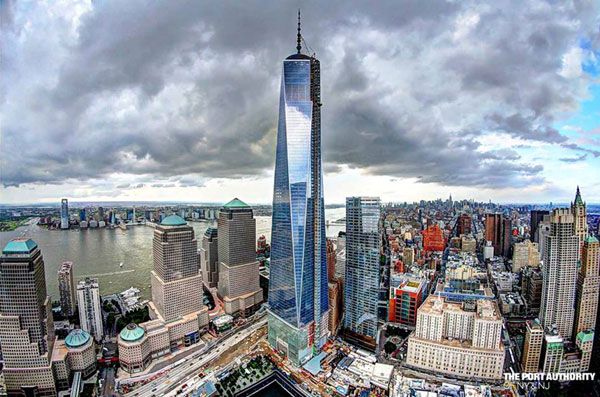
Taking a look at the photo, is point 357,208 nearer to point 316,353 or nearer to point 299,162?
point 299,162

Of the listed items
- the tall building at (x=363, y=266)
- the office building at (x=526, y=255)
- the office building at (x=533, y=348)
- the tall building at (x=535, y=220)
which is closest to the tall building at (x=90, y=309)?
the tall building at (x=363, y=266)

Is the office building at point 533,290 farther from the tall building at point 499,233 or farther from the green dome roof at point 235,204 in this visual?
the green dome roof at point 235,204

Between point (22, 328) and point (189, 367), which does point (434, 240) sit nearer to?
point (189, 367)

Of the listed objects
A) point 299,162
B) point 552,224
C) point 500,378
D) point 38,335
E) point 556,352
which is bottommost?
point 500,378

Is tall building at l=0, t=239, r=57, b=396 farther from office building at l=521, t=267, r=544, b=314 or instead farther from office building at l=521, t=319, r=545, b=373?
office building at l=521, t=267, r=544, b=314

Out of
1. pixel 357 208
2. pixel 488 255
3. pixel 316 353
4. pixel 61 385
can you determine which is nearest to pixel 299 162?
pixel 357 208

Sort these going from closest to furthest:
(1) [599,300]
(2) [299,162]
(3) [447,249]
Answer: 1. (2) [299,162]
2. (1) [599,300]
3. (3) [447,249]
